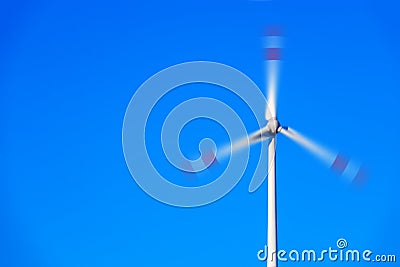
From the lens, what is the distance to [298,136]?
46.0ft

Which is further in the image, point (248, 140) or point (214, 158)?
point (248, 140)

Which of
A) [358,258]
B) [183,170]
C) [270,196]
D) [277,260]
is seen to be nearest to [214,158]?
[183,170]

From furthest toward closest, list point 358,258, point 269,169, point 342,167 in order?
point 358,258 → point 269,169 → point 342,167

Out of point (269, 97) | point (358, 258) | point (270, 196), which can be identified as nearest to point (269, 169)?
point (270, 196)

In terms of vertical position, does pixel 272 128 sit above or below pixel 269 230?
above

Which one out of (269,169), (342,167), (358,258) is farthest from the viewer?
(358,258)

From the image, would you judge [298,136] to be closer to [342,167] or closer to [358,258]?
[342,167]

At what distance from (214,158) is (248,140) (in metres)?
1.23


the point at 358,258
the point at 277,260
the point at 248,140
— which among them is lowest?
the point at 277,260

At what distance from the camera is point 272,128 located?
14422 mm

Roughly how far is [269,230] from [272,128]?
6.98 feet

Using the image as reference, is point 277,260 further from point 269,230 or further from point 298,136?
point 298,136

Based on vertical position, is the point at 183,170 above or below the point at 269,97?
below

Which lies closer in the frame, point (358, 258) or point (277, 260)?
point (277, 260)
